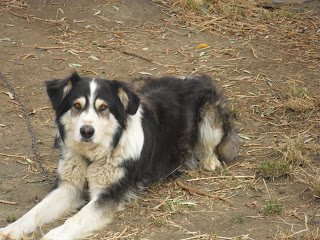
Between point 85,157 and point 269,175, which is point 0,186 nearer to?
point 85,157

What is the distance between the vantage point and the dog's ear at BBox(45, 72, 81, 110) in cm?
570

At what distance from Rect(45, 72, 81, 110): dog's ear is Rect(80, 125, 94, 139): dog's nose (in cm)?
49

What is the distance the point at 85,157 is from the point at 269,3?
29.4 ft

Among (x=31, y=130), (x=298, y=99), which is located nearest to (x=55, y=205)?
(x=31, y=130)

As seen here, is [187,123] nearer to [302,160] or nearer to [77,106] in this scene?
[302,160]

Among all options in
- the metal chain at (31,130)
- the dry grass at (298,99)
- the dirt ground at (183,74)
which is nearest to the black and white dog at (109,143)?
the dirt ground at (183,74)

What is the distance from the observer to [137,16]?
11.7 metres

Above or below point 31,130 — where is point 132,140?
above

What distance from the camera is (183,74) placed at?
Result: 9.67 meters

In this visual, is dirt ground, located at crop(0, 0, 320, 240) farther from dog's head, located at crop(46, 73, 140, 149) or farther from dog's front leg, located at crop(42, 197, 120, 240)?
dog's head, located at crop(46, 73, 140, 149)

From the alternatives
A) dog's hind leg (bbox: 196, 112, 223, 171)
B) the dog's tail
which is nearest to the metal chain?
dog's hind leg (bbox: 196, 112, 223, 171)

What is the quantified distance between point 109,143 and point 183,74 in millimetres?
4122

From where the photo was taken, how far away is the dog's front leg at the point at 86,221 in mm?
5215

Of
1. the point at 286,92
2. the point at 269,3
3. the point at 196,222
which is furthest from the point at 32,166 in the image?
the point at 269,3
